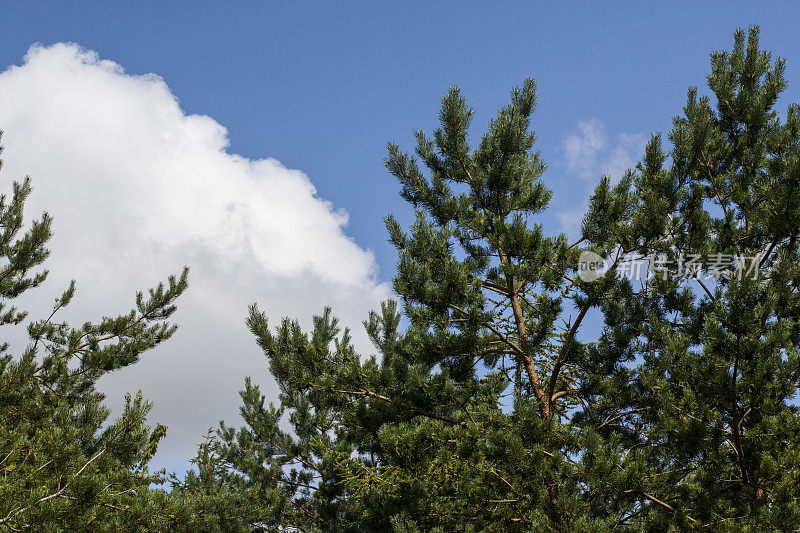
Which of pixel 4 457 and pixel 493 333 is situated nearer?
pixel 4 457

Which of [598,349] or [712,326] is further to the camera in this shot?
[598,349]

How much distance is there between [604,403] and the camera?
8.12 metres

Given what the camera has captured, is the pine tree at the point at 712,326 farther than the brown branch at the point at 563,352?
No

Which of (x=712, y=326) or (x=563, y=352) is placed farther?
(x=563, y=352)

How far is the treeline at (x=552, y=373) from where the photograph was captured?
594 cm

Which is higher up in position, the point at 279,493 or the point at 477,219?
the point at 477,219

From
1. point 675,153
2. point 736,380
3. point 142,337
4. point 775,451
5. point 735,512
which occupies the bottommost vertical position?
point 735,512

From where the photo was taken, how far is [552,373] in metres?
7.49

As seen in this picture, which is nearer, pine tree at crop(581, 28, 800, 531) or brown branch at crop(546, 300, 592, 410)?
pine tree at crop(581, 28, 800, 531)

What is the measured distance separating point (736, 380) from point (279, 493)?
26.4 feet

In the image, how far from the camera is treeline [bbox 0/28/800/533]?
19.5ft

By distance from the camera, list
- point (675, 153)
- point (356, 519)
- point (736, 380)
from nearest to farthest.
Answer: point (736, 380) → point (675, 153) → point (356, 519)

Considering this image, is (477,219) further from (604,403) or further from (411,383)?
(604,403)

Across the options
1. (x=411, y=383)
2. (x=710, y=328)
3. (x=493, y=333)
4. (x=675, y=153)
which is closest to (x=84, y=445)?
(x=411, y=383)
